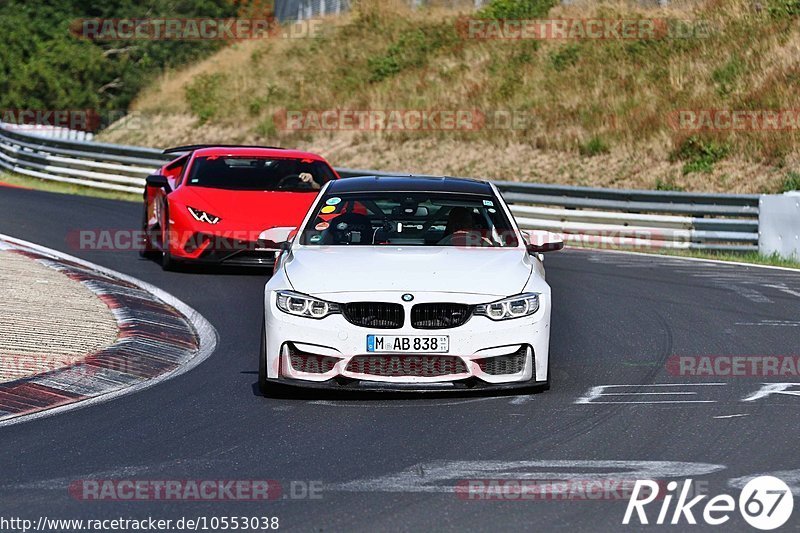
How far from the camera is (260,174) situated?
16375 millimetres

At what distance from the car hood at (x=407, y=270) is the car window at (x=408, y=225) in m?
0.29

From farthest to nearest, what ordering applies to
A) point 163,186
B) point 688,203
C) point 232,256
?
point 688,203 < point 163,186 < point 232,256

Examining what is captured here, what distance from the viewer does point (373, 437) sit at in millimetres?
7613

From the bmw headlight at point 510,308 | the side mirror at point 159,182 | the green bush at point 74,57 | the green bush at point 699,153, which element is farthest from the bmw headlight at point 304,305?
the green bush at point 74,57

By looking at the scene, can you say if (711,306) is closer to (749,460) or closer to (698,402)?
(698,402)

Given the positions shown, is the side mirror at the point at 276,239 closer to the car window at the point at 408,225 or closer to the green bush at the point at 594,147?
the car window at the point at 408,225

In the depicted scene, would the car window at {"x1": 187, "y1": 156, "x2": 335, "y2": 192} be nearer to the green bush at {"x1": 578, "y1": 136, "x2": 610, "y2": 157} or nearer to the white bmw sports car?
the white bmw sports car

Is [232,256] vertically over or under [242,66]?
under

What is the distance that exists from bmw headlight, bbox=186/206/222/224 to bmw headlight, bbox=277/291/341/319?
21.5ft

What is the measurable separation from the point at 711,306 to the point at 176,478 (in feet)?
27.0

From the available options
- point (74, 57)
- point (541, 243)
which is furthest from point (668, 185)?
point (74, 57)

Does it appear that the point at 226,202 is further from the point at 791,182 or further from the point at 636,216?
the point at 791,182

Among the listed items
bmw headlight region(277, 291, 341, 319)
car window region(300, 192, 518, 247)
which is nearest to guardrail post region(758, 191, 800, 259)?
car window region(300, 192, 518, 247)

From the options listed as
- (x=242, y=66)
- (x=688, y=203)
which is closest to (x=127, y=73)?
(x=242, y=66)
